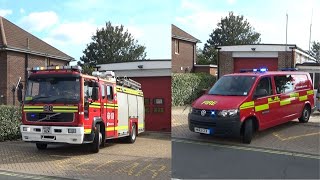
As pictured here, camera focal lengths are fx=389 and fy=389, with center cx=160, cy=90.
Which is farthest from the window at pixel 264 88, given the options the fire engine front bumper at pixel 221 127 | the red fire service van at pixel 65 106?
the red fire service van at pixel 65 106

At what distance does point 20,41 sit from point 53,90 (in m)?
2.45

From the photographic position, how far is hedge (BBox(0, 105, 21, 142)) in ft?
43.6

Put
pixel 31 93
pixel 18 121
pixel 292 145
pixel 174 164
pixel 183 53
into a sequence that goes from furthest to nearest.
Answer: pixel 18 121 → pixel 31 93 → pixel 292 145 → pixel 174 164 → pixel 183 53

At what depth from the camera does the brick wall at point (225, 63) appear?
2821 millimetres

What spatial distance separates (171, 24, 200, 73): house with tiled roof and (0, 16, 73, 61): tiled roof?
6609 mm

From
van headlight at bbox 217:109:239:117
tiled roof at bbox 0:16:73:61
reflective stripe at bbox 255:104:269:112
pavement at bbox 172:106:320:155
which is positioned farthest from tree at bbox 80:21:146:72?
tiled roof at bbox 0:16:73:61

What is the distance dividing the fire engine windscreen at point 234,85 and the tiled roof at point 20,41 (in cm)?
630

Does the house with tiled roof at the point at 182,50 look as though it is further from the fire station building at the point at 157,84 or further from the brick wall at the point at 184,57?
the fire station building at the point at 157,84

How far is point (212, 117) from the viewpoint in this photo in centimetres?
490

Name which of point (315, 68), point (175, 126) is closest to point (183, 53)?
point (175, 126)

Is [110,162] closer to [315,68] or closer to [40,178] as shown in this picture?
[40,178]

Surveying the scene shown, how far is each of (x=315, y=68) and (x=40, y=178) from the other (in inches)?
240

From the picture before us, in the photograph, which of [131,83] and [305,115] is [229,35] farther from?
[131,83]

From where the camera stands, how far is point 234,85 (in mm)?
3758
